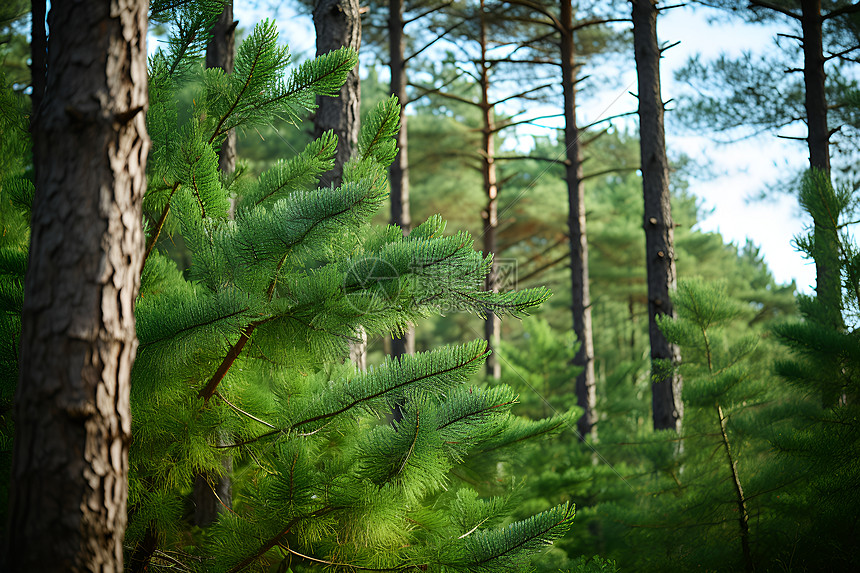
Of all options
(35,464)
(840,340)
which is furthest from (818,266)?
(35,464)

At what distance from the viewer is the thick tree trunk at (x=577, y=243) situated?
870 centimetres

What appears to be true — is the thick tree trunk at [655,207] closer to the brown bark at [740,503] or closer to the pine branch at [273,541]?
the brown bark at [740,503]

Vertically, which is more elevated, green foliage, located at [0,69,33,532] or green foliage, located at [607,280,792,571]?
green foliage, located at [0,69,33,532]

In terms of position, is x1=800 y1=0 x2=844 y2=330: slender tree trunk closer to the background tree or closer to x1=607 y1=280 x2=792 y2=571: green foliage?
the background tree

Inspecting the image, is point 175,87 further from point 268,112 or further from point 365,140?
point 365,140

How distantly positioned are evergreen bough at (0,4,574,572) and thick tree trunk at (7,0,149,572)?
219mm

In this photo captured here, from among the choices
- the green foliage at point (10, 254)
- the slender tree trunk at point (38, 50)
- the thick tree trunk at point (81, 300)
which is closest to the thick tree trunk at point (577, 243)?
the slender tree trunk at point (38, 50)

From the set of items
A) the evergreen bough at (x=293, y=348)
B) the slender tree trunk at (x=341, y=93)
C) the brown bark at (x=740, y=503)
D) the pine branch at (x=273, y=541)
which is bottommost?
the brown bark at (x=740, y=503)

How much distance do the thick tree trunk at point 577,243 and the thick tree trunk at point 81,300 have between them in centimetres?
807

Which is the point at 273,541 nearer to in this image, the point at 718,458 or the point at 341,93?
the point at 341,93

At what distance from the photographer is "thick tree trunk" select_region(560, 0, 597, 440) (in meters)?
8.70

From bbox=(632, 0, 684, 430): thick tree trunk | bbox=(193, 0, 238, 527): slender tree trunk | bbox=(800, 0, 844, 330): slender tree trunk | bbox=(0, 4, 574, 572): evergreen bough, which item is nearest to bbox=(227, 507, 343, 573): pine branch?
bbox=(0, 4, 574, 572): evergreen bough

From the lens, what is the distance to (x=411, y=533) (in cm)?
210

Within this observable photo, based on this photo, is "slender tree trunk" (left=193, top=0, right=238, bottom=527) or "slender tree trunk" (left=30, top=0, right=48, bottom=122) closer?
"slender tree trunk" (left=193, top=0, right=238, bottom=527)
